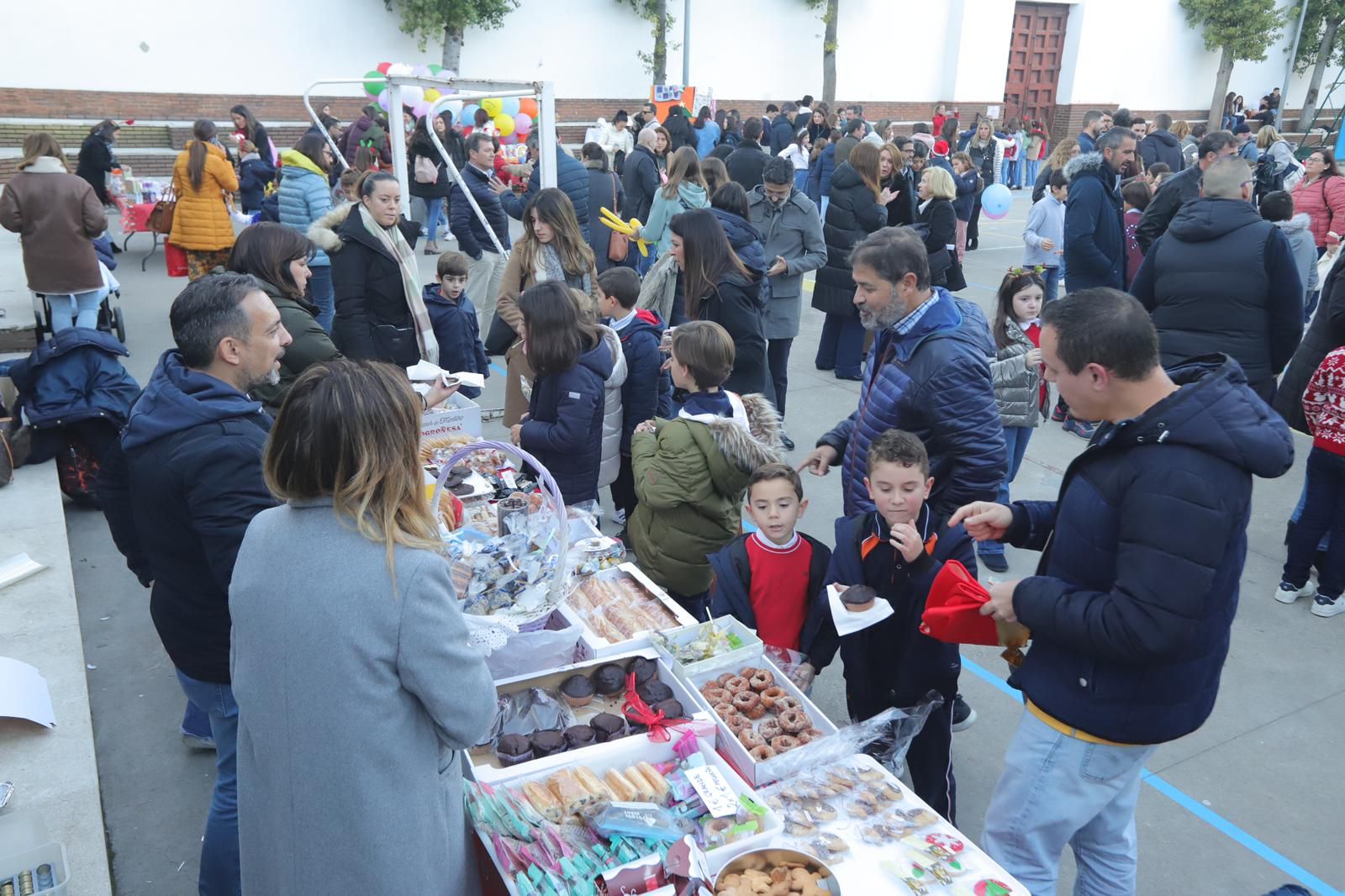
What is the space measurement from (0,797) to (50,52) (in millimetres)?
19142

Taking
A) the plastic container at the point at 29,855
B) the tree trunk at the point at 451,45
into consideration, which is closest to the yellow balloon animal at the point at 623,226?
the plastic container at the point at 29,855

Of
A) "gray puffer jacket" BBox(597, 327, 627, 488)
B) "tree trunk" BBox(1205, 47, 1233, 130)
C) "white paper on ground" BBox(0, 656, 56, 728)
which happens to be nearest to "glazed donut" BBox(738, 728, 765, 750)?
"gray puffer jacket" BBox(597, 327, 627, 488)

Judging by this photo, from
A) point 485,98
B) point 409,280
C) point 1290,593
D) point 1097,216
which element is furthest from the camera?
point 485,98

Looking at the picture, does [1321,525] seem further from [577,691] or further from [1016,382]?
[577,691]

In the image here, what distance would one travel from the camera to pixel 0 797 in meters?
2.94

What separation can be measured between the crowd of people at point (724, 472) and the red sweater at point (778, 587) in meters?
0.01

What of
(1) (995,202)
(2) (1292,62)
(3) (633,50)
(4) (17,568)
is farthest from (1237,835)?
(2) (1292,62)

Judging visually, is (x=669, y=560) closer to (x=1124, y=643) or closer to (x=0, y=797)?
(x=1124, y=643)

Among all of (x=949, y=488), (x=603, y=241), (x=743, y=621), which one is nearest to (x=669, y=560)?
(x=743, y=621)

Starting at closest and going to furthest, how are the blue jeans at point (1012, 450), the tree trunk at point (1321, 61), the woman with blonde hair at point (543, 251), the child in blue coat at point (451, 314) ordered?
the blue jeans at point (1012, 450)
the woman with blonde hair at point (543, 251)
the child in blue coat at point (451, 314)
the tree trunk at point (1321, 61)

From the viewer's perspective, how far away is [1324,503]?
15.8ft

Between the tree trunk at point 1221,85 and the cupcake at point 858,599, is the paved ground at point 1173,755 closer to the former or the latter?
the cupcake at point 858,599

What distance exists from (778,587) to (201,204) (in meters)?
7.99

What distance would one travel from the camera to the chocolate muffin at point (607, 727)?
2.65 meters
